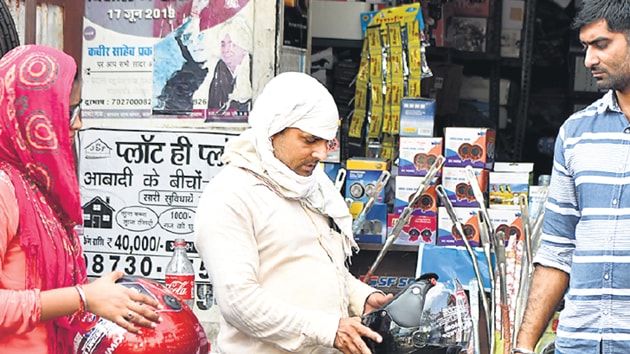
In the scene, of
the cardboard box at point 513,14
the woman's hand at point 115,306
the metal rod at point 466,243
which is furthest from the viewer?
the cardboard box at point 513,14

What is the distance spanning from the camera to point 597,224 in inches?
125

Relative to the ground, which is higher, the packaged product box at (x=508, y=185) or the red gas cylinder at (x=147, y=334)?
the packaged product box at (x=508, y=185)

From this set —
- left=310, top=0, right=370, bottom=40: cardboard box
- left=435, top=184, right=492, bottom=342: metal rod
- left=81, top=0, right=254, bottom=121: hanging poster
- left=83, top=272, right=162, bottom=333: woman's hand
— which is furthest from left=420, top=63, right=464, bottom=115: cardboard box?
left=83, top=272, right=162, bottom=333: woman's hand

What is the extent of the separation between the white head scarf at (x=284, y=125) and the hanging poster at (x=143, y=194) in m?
2.05

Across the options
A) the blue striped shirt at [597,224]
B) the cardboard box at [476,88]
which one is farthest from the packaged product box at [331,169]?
the blue striped shirt at [597,224]

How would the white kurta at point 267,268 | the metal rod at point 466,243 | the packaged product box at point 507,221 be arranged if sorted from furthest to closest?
the packaged product box at point 507,221, the metal rod at point 466,243, the white kurta at point 267,268

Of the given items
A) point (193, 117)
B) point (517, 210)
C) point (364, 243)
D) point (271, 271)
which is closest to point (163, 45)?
point (193, 117)

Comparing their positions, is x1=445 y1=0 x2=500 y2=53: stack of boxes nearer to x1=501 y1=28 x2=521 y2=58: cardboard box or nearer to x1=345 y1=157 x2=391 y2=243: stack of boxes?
x1=501 y1=28 x2=521 y2=58: cardboard box

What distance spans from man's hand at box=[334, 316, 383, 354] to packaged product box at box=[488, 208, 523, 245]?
8.69 feet

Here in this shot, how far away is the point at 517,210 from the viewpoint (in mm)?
5734

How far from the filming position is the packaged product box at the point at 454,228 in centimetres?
576

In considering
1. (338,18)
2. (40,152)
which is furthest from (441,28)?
(40,152)

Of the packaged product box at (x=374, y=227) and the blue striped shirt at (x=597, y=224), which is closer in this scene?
the blue striped shirt at (x=597, y=224)

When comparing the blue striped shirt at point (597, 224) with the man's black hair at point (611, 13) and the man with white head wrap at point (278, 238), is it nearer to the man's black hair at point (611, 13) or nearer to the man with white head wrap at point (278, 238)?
the man's black hair at point (611, 13)
